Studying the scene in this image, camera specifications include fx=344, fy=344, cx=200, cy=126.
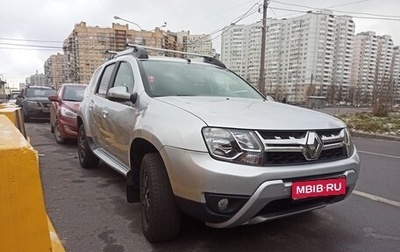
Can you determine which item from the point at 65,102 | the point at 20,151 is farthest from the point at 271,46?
the point at 20,151

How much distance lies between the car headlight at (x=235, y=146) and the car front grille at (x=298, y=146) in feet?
0.20

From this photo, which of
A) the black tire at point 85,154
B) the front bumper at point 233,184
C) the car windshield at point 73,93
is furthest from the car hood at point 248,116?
the car windshield at point 73,93

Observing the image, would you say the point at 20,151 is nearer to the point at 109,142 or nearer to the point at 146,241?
the point at 146,241

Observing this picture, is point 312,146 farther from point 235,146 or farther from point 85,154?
point 85,154

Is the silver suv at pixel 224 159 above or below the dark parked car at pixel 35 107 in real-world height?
above

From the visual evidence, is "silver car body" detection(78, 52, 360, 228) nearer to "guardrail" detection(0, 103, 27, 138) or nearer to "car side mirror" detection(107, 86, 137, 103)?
"car side mirror" detection(107, 86, 137, 103)

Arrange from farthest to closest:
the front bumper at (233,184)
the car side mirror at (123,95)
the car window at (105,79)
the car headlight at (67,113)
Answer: the car headlight at (67,113), the car window at (105,79), the car side mirror at (123,95), the front bumper at (233,184)

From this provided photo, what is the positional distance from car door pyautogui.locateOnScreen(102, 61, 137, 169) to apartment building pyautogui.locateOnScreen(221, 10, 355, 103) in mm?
22599

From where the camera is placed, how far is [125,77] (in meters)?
3.94

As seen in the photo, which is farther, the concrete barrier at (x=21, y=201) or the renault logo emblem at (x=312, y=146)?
the renault logo emblem at (x=312, y=146)

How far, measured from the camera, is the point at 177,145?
2.44 m

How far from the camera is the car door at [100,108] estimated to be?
4.27m

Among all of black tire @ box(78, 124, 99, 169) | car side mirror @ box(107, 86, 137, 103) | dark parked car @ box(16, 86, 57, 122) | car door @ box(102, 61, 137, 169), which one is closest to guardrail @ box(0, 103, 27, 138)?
black tire @ box(78, 124, 99, 169)

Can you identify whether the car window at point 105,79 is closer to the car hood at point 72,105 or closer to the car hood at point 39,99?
the car hood at point 72,105
